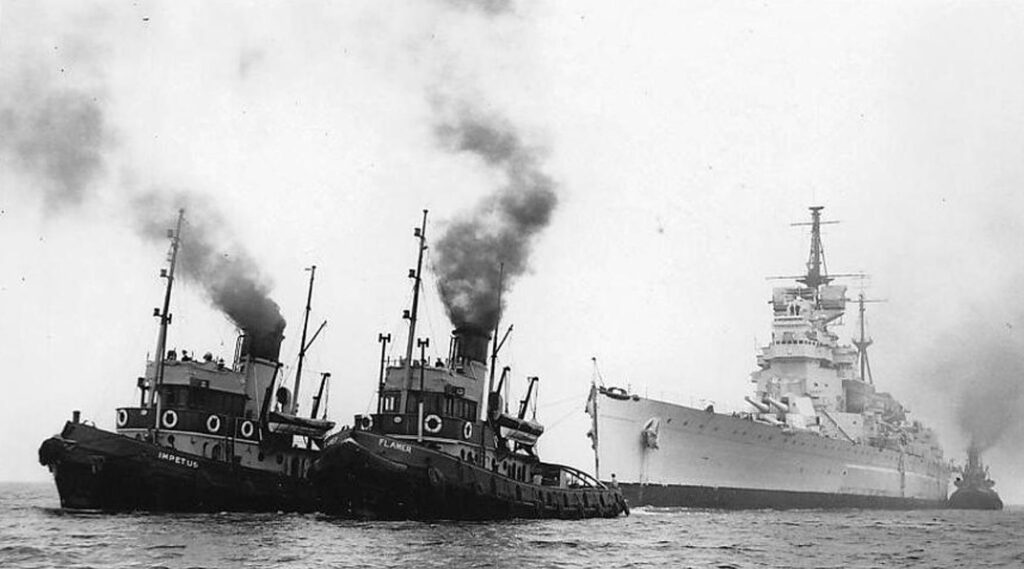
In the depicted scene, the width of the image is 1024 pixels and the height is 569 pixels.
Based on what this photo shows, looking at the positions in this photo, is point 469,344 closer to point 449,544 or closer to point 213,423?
point 213,423

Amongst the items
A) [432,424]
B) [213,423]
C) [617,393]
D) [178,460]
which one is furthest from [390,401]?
[617,393]

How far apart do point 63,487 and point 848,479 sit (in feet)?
190

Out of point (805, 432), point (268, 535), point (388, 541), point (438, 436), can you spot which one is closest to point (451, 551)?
point (388, 541)

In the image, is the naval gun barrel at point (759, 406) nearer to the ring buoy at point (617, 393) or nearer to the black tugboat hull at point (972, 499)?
the ring buoy at point (617, 393)

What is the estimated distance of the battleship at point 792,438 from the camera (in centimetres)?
6341

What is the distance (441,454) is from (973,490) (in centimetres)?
8205

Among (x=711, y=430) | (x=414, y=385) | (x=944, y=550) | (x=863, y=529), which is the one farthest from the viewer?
(x=711, y=430)

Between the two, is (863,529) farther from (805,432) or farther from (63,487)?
(63,487)

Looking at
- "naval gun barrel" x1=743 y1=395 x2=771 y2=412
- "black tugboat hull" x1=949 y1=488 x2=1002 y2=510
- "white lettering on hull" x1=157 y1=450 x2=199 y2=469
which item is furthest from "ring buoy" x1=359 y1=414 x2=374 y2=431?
"black tugboat hull" x1=949 y1=488 x2=1002 y2=510

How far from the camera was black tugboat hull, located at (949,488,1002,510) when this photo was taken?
341 feet

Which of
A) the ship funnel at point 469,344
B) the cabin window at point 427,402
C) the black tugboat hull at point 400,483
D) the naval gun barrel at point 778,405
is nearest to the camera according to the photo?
the black tugboat hull at point 400,483

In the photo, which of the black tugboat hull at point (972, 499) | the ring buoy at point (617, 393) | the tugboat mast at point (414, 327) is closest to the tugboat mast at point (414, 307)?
the tugboat mast at point (414, 327)

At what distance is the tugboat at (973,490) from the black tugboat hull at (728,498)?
30.7 metres

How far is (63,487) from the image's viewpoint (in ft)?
135
